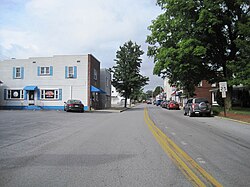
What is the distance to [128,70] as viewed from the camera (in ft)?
176

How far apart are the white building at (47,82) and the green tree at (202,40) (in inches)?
432

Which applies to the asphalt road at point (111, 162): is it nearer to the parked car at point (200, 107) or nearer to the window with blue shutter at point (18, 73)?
the parked car at point (200, 107)

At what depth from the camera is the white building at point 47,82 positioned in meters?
36.8

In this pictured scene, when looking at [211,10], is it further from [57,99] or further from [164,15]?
[57,99]

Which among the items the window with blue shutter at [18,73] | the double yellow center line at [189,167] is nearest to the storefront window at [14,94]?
the window with blue shutter at [18,73]

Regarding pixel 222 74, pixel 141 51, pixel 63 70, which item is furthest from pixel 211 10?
pixel 141 51

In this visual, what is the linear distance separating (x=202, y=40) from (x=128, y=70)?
27824mm

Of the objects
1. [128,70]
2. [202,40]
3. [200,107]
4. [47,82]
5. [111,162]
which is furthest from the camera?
[128,70]

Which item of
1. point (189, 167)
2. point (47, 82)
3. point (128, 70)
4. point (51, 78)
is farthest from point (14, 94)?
point (189, 167)

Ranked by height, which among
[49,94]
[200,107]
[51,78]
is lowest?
[200,107]

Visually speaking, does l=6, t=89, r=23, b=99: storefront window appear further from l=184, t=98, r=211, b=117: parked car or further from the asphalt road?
the asphalt road

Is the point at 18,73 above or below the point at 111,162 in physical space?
above

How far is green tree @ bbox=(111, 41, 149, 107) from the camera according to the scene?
53.5 meters

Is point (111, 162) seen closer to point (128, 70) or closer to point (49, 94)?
point (49, 94)
